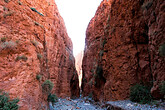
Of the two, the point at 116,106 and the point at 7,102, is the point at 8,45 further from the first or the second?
the point at 116,106

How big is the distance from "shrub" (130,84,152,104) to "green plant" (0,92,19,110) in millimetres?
6134

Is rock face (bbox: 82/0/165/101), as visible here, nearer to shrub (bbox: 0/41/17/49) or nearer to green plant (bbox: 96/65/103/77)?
green plant (bbox: 96/65/103/77)

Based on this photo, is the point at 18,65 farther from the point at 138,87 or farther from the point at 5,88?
the point at 138,87

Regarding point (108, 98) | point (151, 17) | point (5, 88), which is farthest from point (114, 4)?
point (5, 88)

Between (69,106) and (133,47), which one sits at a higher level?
(133,47)

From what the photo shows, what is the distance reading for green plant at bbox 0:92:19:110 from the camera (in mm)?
3458

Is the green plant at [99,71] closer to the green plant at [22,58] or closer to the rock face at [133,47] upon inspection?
the rock face at [133,47]

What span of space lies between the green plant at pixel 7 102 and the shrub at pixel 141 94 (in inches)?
242

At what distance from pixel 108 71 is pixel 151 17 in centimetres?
574

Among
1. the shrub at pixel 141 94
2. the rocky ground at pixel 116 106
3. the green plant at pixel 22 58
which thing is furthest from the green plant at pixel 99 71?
the green plant at pixel 22 58

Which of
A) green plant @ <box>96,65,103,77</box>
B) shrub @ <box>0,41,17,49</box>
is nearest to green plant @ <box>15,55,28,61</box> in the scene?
shrub @ <box>0,41,17,49</box>

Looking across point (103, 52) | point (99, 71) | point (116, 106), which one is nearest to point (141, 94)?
point (116, 106)

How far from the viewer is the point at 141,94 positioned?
6.46m

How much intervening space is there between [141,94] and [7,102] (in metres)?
6.70
